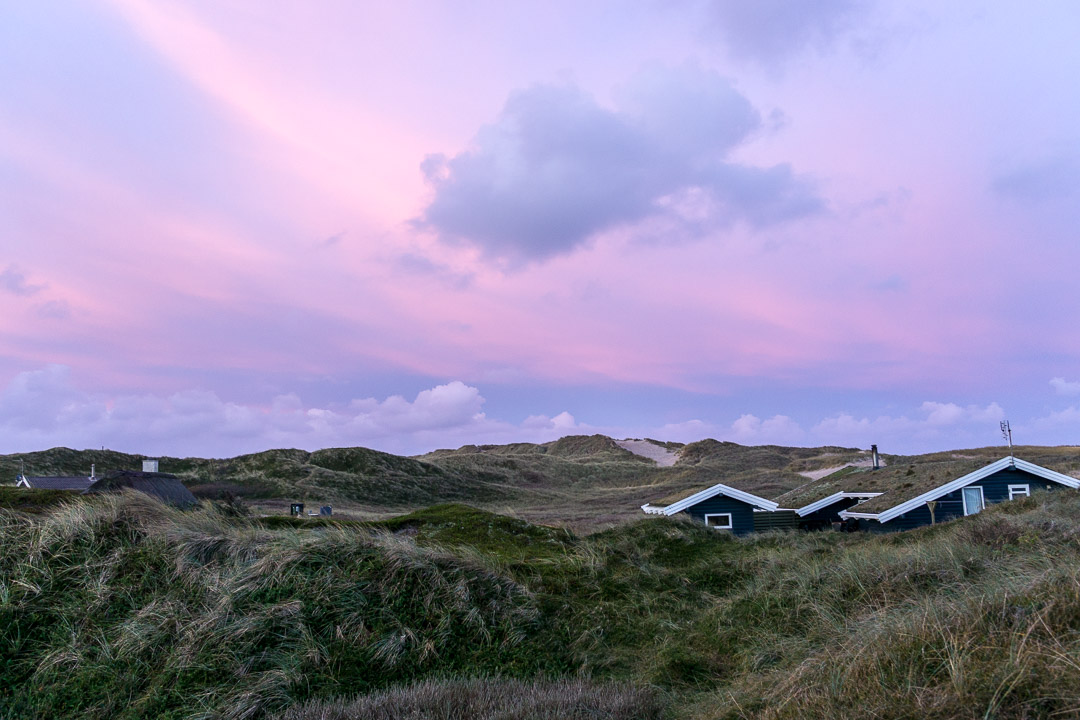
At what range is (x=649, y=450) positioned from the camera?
14325 centimetres

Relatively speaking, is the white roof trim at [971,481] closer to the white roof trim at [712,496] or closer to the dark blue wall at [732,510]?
the white roof trim at [712,496]

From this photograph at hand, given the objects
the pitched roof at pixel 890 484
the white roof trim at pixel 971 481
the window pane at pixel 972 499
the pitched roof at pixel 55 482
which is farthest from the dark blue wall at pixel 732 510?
the pitched roof at pixel 55 482

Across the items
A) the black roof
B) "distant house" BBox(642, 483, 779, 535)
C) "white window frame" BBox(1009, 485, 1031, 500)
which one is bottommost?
"distant house" BBox(642, 483, 779, 535)

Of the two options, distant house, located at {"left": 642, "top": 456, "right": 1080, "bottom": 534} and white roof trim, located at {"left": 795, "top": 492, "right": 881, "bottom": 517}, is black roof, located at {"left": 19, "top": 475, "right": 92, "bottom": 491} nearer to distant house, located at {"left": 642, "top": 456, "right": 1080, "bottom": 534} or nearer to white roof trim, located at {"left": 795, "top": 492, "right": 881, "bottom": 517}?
distant house, located at {"left": 642, "top": 456, "right": 1080, "bottom": 534}

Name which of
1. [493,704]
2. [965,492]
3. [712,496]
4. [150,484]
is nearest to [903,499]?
[965,492]

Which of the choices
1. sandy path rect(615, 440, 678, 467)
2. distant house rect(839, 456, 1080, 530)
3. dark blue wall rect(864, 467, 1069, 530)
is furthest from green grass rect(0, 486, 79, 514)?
sandy path rect(615, 440, 678, 467)

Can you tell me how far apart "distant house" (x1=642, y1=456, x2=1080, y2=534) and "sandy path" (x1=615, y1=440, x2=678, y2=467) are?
333ft

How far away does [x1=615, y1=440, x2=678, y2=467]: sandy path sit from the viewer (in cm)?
13388

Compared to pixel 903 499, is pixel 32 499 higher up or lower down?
higher up

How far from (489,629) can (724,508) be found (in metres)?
21.2

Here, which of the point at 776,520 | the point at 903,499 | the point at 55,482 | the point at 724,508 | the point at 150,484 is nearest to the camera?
the point at 150,484

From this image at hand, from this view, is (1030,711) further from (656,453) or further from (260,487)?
(656,453)

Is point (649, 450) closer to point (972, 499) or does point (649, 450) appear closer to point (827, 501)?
point (827, 501)

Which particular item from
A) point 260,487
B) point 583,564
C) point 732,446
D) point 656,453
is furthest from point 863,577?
point 656,453
